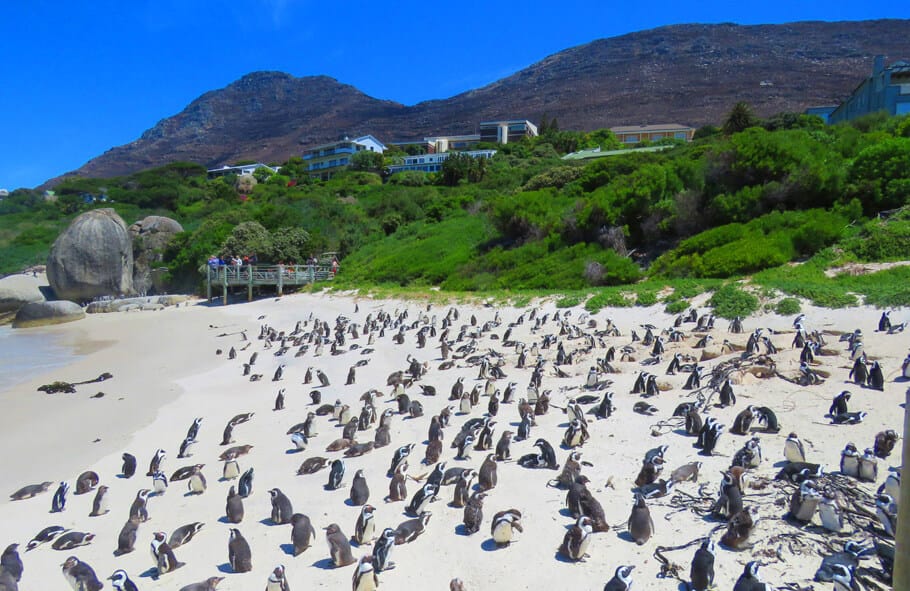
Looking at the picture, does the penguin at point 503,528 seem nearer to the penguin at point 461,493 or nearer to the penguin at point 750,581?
the penguin at point 461,493

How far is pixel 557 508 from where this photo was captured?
6.55 m

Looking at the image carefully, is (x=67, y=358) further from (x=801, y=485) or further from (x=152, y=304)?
(x=801, y=485)

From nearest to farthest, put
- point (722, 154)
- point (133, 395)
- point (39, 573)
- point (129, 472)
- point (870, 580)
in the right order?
point (870, 580) < point (39, 573) < point (129, 472) < point (133, 395) < point (722, 154)

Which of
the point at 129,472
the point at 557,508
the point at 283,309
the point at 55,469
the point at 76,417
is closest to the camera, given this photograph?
the point at 557,508

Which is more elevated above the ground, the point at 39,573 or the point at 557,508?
the point at 557,508

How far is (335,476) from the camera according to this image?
7.61 metres

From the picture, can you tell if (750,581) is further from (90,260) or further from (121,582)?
(90,260)

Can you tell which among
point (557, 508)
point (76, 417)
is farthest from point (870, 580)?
point (76, 417)

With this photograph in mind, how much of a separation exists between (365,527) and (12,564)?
355cm

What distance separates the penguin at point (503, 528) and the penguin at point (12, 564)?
4.81 metres

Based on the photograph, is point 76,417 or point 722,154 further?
point 722,154

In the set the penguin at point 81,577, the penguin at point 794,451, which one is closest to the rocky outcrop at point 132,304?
the penguin at point 81,577

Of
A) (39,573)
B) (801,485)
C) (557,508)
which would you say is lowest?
(39,573)

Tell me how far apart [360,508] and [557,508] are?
2.32 metres
